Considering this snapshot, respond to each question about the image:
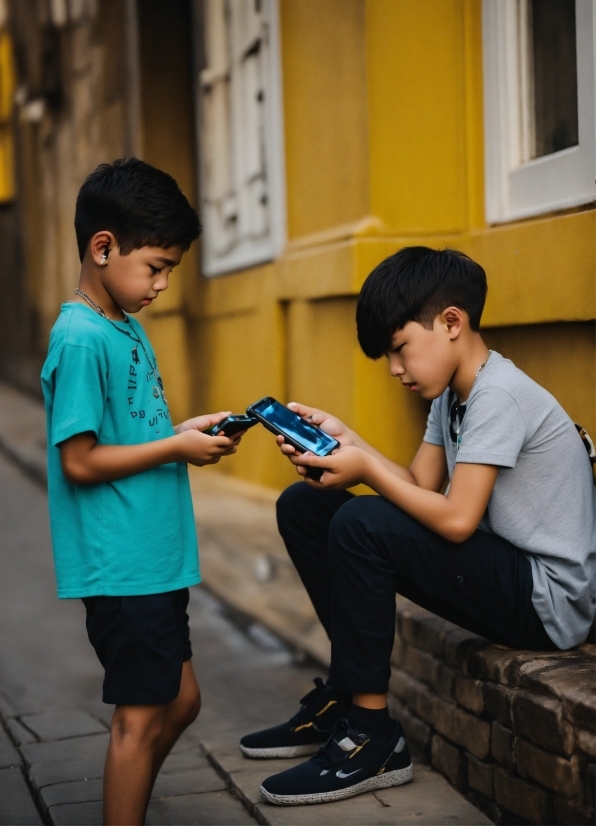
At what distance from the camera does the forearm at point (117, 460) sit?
218cm

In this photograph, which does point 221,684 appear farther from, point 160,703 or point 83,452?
point 83,452

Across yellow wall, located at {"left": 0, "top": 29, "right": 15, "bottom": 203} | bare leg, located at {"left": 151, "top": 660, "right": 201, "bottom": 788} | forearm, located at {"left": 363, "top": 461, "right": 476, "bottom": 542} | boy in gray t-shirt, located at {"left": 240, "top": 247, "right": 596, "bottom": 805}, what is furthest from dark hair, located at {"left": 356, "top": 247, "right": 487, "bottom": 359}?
yellow wall, located at {"left": 0, "top": 29, "right": 15, "bottom": 203}

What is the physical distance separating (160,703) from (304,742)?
2.26 feet

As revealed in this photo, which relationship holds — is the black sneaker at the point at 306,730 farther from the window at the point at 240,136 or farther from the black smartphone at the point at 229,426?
the window at the point at 240,136

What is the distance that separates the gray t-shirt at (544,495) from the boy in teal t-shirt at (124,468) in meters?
0.58

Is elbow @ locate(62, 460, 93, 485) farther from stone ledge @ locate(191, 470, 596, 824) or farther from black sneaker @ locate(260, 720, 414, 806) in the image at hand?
stone ledge @ locate(191, 470, 596, 824)

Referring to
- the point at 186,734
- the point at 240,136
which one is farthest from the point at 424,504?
the point at 240,136

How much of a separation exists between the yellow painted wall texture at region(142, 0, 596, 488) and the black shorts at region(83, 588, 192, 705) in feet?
3.91

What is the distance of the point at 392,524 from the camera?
2.40m

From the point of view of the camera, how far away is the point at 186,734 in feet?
10.2

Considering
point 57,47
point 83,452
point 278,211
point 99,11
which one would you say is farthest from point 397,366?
point 57,47

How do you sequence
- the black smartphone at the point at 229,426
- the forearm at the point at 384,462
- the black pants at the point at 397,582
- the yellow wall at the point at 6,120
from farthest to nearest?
the yellow wall at the point at 6,120, the forearm at the point at 384,462, the black pants at the point at 397,582, the black smartphone at the point at 229,426

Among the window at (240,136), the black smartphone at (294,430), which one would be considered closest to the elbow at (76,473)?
the black smartphone at (294,430)

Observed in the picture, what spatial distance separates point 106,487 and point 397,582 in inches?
27.3
